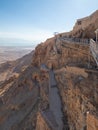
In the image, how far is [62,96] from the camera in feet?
63.8

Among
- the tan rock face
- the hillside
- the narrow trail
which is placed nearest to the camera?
the tan rock face

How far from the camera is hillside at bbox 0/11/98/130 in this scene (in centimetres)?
1370

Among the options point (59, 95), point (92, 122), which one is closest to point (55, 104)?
point (59, 95)

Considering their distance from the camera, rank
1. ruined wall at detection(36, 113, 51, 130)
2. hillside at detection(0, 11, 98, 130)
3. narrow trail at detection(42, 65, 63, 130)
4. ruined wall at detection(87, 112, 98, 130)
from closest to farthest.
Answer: ruined wall at detection(87, 112, 98, 130)
hillside at detection(0, 11, 98, 130)
narrow trail at detection(42, 65, 63, 130)
ruined wall at detection(36, 113, 51, 130)

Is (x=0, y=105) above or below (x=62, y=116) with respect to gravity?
below

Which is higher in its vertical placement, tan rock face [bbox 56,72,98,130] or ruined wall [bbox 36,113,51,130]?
tan rock face [bbox 56,72,98,130]

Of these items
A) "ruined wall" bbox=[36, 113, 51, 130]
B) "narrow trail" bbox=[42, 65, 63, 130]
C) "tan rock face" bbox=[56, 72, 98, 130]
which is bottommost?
"ruined wall" bbox=[36, 113, 51, 130]

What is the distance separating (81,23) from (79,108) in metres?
25.0

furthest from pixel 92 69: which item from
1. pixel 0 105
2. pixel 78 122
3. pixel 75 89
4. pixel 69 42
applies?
pixel 0 105

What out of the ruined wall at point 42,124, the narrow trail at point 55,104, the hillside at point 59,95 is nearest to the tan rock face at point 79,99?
the hillside at point 59,95

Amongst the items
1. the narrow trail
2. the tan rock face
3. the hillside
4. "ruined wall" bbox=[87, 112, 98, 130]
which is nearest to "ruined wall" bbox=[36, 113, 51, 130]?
the hillside

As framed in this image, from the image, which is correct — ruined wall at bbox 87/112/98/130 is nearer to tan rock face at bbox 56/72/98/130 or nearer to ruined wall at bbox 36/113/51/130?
tan rock face at bbox 56/72/98/130

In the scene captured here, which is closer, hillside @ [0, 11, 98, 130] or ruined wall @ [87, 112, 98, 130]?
ruined wall @ [87, 112, 98, 130]

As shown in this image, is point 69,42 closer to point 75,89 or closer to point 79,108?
point 75,89
